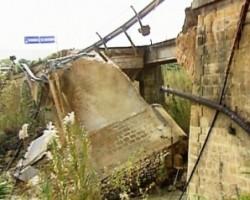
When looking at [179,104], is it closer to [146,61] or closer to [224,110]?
[146,61]

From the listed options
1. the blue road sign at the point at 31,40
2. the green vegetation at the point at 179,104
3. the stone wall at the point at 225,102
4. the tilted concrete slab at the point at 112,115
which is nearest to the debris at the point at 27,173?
the tilted concrete slab at the point at 112,115

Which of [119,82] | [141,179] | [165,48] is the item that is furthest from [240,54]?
[165,48]

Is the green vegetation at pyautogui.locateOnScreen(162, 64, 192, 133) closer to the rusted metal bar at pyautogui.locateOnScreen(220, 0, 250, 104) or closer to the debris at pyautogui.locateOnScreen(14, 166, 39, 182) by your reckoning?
the debris at pyautogui.locateOnScreen(14, 166, 39, 182)

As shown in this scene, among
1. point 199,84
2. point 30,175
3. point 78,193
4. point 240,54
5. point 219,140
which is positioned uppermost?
point 240,54

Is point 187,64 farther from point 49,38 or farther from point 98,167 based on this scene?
point 49,38

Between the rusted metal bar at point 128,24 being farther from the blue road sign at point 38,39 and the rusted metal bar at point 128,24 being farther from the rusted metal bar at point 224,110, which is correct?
the rusted metal bar at point 224,110

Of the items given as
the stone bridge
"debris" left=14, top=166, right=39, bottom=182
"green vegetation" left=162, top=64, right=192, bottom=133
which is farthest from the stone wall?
"debris" left=14, top=166, right=39, bottom=182

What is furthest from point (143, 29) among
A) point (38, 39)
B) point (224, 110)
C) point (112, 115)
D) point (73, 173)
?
point (73, 173)

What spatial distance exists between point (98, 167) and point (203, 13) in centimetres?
435

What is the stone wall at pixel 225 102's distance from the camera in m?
6.20

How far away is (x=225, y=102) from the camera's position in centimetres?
654

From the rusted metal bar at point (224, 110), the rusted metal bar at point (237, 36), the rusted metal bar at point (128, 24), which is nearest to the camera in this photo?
the rusted metal bar at point (237, 36)

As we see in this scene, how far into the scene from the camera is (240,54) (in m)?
6.23

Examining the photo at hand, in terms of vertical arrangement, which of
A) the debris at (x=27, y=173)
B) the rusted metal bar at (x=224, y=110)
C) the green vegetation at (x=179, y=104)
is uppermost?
the rusted metal bar at (x=224, y=110)
